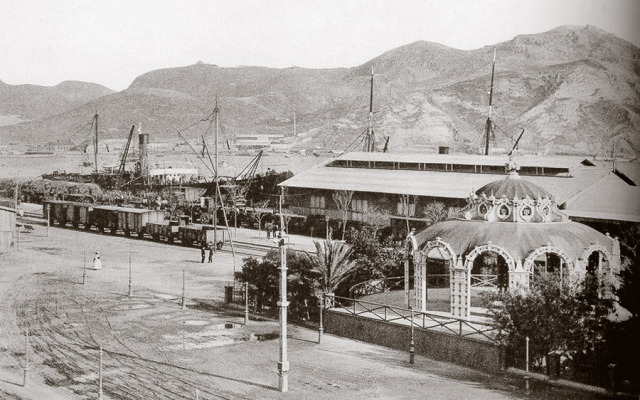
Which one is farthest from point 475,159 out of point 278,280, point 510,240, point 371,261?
point 510,240

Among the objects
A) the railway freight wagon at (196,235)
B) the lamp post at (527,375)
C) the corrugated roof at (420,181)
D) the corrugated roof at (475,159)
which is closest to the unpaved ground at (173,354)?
the lamp post at (527,375)

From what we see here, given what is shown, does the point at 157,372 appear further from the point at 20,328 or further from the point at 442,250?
the point at 442,250

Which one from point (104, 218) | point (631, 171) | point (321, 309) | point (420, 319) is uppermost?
point (631, 171)

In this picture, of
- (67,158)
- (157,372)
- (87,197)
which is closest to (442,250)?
(157,372)

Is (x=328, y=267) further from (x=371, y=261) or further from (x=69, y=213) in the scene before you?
(x=69, y=213)

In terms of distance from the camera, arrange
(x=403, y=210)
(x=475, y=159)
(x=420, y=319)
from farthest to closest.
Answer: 1. (x=475, y=159)
2. (x=403, y=210)
3. (x=420, y=319)

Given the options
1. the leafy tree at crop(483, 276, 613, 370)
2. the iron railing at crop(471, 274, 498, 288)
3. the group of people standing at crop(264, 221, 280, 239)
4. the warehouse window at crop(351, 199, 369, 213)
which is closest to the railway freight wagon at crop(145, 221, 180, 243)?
the group of people standing at crop(264, 221, 280, 239)
